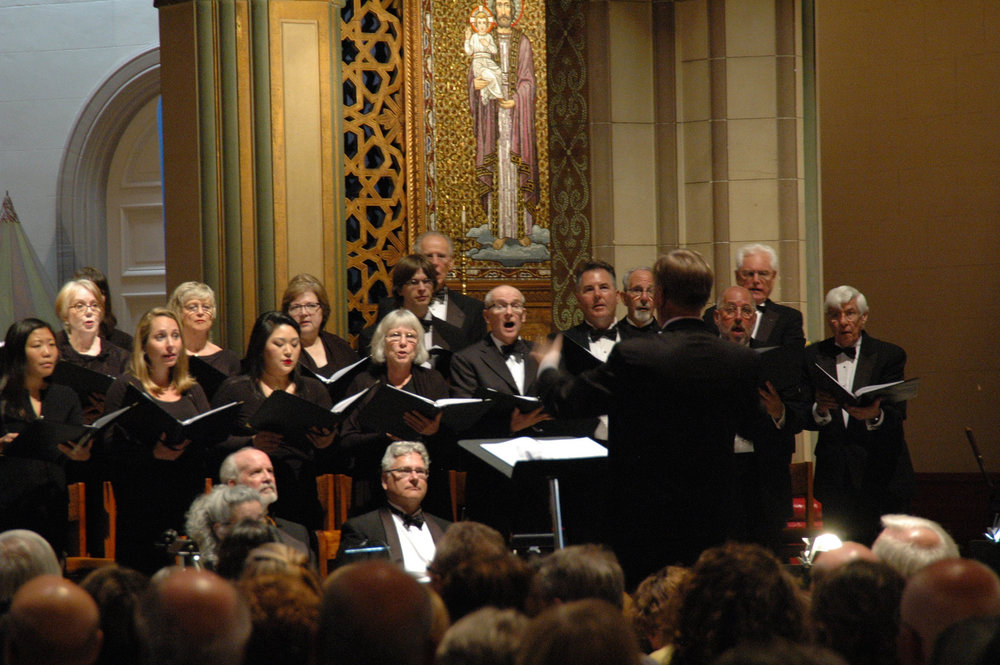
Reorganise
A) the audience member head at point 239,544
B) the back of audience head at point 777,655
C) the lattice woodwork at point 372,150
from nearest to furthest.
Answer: the back of audience head at point 777,655, the audience member head at point 239,544, the lattice woodwork at point 372,150

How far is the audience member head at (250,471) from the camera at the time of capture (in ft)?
14.5

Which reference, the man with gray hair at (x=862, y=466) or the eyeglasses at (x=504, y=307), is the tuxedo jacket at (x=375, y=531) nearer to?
the eyeglasses at (x=504, y=307)

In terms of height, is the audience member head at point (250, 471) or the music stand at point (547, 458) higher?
the music stand at point (547, 458)

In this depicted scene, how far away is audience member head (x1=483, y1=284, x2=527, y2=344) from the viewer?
209 inches

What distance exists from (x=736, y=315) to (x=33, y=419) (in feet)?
8.93

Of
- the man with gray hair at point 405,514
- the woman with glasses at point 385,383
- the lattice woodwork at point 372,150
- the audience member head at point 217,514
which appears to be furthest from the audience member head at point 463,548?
the lattice woodwork at point 372,150

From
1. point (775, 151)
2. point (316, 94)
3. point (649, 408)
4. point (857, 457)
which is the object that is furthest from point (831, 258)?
point (649, 408)

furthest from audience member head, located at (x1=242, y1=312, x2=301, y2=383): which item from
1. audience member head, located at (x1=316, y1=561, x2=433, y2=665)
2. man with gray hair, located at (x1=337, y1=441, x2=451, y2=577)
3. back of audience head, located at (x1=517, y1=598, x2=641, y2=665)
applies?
back of audience head, located at (x1=517, y1=598, x2=641, y2=665)

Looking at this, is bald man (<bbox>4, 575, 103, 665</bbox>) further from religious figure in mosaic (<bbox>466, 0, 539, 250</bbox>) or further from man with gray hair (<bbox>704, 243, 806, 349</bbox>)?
religious figure in mosaic (<bbox>466, 0, 539, 250</bbox>)

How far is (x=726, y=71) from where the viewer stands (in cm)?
641

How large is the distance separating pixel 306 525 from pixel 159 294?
206 inches

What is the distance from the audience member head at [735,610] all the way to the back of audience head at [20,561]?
1.51 meters

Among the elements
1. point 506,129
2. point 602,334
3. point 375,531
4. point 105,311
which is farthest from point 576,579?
point 506,129

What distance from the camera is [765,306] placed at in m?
5.58
